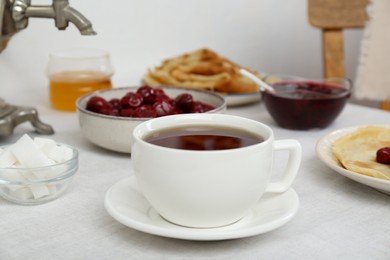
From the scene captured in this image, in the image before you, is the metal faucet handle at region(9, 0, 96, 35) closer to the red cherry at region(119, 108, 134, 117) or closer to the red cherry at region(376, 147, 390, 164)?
the red cherry at region(119, 108, 134, 117)

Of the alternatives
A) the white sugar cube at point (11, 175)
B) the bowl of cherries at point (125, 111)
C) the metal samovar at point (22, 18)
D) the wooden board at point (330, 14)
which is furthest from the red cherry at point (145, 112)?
the wooden board at point (330, 14)

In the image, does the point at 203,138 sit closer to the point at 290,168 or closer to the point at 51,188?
the point at 290,168

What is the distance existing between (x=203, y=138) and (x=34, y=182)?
223mm

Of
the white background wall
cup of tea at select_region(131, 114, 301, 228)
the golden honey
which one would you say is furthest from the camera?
the white background wall

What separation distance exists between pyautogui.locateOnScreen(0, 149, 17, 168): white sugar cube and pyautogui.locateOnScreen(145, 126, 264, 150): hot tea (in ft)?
0.66

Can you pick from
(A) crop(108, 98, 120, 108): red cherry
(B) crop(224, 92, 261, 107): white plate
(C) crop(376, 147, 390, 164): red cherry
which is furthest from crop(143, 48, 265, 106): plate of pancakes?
(C) crop(376, 147, 390, 164): red cherry

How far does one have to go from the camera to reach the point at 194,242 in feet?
2.08

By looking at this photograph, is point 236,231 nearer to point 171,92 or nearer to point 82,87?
point 171,92

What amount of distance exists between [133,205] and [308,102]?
0.49 m

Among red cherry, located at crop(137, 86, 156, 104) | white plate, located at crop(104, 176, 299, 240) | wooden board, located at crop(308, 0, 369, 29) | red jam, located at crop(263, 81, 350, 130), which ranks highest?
wooden board, located at crop(308, 0, 369, 29)

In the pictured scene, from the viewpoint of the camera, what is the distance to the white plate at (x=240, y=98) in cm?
123

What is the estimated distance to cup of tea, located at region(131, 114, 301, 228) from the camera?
1.95ft

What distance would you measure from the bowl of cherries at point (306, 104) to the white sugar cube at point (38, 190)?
499 millimetres

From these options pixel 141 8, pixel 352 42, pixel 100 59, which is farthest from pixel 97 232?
pixel 352 42
